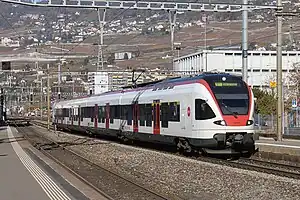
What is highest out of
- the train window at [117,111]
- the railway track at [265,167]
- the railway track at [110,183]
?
the train window at [117,111]

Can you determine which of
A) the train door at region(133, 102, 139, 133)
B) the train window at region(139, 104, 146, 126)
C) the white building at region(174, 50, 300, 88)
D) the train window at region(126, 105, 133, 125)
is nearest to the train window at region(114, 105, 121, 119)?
the train window at region(126, 105, 133, 125)

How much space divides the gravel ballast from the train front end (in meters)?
1.38

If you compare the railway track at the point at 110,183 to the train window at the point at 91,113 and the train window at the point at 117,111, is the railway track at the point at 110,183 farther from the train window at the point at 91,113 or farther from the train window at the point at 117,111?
the train window at the point at 91,113

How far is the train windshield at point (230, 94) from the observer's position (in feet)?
71.2

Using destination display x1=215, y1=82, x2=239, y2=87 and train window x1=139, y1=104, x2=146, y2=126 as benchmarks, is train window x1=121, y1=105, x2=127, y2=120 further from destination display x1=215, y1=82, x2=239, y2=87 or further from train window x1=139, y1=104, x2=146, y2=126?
destination display x1=215, y1=82, x2=239, y2=87

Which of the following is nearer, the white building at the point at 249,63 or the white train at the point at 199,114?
the white train at the point at 199,114

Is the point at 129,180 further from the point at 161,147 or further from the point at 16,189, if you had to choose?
the point at 161,147

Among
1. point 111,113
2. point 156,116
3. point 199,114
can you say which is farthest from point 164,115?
point 111,113

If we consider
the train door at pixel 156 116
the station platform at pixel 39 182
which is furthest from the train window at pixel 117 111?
the station platform at pixel 39 182

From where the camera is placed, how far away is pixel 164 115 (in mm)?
26047

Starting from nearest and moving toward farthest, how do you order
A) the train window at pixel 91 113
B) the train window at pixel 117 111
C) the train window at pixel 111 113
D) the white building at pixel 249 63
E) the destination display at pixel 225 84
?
the destination display at pixel 225 84 < the train window at pixel 117 111 < the train window at pixel 111 113 < the train window at pixel 91 113 < the white building at pixel 249 63

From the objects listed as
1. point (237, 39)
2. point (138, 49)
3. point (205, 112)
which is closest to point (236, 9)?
point (205, 112)

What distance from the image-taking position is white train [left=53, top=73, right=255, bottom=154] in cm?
2148

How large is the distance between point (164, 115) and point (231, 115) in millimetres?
5069
